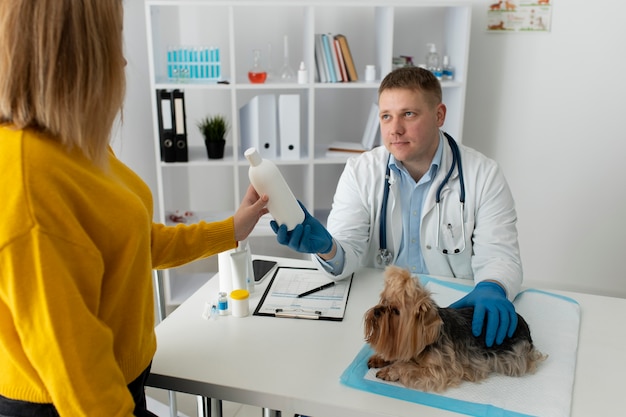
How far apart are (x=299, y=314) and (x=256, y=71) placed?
1837 millimetres

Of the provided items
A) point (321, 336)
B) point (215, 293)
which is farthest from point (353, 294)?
point (215, 293)

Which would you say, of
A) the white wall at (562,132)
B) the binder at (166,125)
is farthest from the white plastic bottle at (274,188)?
the white wall at (562,132)

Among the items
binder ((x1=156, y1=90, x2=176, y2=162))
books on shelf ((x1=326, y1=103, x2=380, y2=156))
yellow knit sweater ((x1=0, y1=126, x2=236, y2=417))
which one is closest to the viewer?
yellow knit sweater ((x1=0, y1=126, x2=236, y2=417))

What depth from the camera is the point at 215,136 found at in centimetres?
291

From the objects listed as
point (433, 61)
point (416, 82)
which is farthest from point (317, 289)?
point (433, 61)

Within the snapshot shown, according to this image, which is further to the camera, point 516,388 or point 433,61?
point 433,61

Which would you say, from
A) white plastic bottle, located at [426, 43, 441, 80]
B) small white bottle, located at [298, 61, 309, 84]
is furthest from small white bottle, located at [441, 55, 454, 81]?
small white bottle, located at [298, 61, 309, 84]

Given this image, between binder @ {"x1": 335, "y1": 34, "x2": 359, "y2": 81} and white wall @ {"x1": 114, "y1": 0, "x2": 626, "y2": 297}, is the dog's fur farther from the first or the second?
white wall @ {"x1": 114, "y1": 0, "x2": 626, "y2": 297}

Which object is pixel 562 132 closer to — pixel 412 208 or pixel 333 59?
Result: pixel 333 59

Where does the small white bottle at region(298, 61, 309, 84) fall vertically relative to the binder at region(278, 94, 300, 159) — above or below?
above

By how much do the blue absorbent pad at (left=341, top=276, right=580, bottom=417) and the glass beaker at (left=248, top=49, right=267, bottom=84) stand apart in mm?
1873

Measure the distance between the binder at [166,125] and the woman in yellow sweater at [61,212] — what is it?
1.90 metres

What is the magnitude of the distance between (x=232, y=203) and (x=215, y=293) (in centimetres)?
178

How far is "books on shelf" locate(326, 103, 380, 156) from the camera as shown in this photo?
2.99 metres
